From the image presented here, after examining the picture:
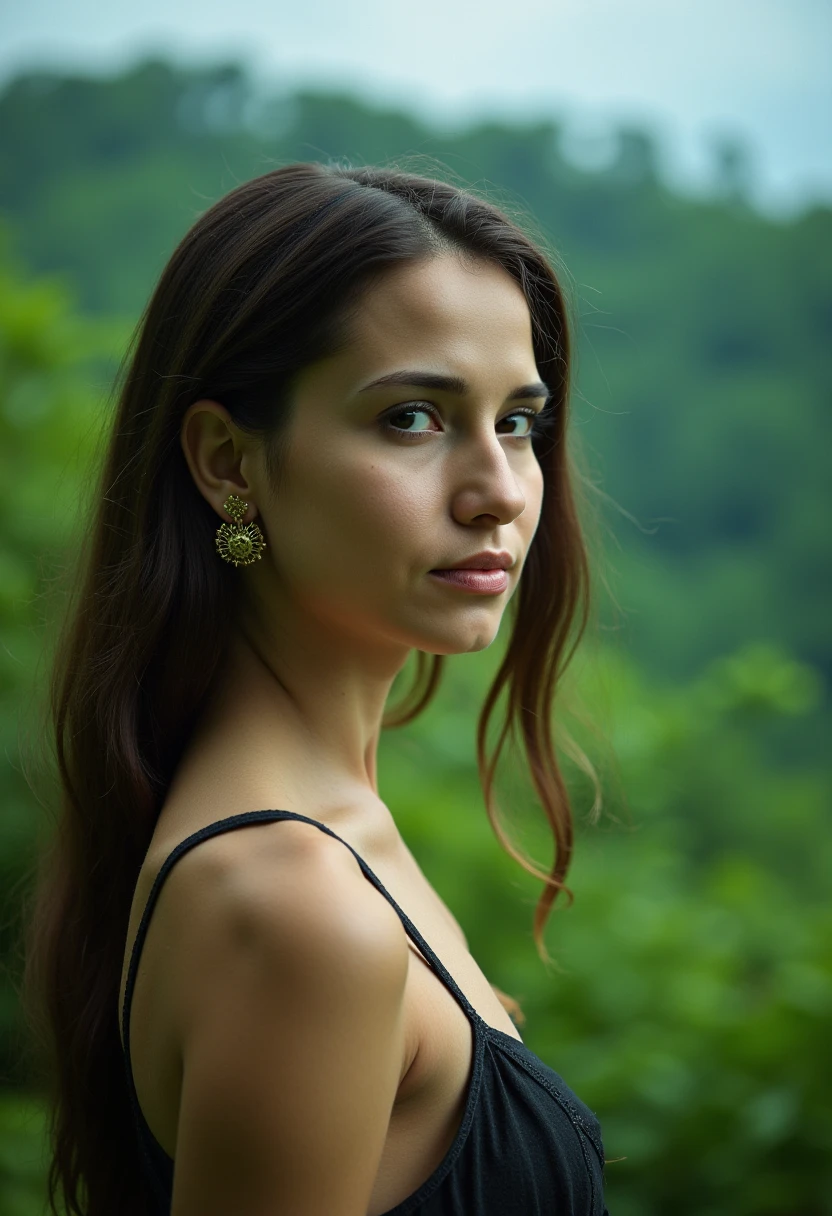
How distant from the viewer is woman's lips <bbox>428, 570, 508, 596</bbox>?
1562 mm

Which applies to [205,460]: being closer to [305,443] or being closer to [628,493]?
[305,443]

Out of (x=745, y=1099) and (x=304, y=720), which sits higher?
(x=304, y=720)

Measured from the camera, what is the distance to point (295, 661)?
1663 mm

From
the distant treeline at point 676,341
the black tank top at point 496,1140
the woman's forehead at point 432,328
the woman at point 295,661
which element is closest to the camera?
the woman at point 295,661

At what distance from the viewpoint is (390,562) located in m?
1.52

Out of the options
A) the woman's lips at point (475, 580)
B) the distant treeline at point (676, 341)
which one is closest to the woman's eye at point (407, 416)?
the woman's lips at point (475, 580)

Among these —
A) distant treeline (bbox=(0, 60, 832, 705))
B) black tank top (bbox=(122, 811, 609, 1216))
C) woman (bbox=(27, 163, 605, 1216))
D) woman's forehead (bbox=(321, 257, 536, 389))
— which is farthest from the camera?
distant treeline (bbox=(0, 60, 832, 705))

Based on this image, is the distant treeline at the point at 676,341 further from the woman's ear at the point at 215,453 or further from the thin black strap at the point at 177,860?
the thin black strap at the point at 177,860

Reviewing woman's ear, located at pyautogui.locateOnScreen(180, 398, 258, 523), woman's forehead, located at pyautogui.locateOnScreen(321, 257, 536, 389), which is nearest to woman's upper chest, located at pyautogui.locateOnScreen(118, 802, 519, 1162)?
woman's ear, located at pyautogui.locateOnScreen(180, 398, 258, 523)

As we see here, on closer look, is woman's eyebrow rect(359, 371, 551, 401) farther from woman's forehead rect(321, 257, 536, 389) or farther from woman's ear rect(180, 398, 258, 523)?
woman's ear rect(180, 398, 258, 523)

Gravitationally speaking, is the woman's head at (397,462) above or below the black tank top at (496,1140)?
above

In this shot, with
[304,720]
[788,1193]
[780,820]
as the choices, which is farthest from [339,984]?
[780,820]

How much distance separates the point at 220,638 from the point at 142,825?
11.7 inches

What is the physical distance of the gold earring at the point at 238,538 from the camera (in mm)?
1615
